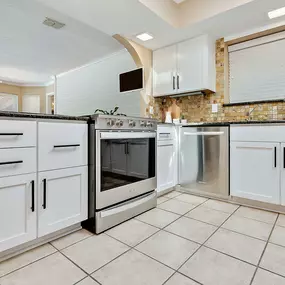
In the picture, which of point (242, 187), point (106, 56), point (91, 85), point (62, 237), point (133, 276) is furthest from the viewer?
point (91, 85)

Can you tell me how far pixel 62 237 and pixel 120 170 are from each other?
702mm

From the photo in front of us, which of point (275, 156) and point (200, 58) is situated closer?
point (275, 156)

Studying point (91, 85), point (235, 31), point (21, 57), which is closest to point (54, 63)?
point (21, 57)

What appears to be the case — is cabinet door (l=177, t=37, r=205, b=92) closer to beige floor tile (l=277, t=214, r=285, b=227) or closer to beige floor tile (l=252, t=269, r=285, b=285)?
beige floor tile (l=277, t=214, r=285, b=227)

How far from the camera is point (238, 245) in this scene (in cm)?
149

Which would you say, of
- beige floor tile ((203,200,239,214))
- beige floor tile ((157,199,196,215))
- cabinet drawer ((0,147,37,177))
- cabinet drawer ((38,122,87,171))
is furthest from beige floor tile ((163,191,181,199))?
cabinet drawer ((0,147,37,177))

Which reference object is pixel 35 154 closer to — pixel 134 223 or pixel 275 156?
pixel 134 223

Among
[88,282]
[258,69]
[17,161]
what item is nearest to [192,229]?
[88,282]

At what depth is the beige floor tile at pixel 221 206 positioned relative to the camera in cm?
223

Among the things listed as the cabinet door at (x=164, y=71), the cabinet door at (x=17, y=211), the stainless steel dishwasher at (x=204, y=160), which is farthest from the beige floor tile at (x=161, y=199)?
the cabinet door at (x=164, y=71)

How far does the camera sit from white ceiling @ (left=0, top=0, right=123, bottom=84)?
271cm

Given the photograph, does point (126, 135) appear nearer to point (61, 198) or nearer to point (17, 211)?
point (61, 198)

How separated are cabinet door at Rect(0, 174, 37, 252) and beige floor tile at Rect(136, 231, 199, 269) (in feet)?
2.48

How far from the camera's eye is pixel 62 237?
161 centimetres
